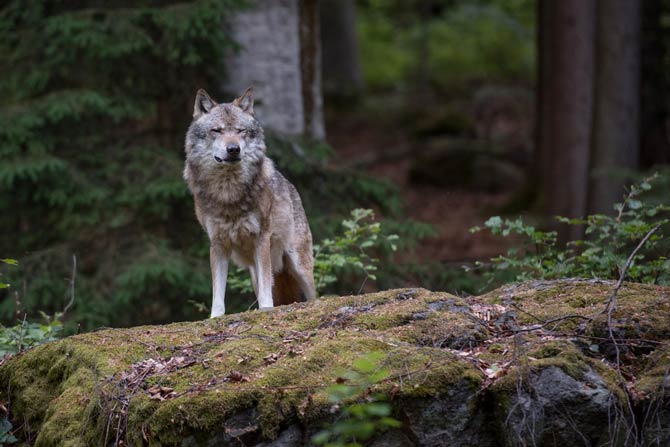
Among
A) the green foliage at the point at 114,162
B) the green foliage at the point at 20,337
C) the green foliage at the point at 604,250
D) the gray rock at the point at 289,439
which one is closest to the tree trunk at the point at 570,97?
the green foliage at the point at 114,162

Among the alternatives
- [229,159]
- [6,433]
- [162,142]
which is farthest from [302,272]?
[162,142]

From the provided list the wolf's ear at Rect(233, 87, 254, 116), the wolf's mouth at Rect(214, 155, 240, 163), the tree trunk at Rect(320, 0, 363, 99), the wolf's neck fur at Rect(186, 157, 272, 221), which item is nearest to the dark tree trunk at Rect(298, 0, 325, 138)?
the wolf's ear at Rect(233, 87, 254, 116)

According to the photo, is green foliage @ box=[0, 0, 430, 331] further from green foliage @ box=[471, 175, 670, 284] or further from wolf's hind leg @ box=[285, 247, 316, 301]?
green foliage @ box=[471, 175, 670, 284]

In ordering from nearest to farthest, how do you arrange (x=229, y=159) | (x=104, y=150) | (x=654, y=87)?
(x=229, y=159), (x=104, y=150), (x=654, y=87)

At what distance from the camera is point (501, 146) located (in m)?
22.3

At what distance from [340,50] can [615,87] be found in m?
14.4

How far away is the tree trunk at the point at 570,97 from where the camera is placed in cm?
1560

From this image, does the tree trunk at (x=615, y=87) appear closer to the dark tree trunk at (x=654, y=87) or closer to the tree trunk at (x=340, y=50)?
the dark tree trunk at (x=654, y=87)

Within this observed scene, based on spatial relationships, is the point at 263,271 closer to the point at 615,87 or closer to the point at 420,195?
the point at 615,87

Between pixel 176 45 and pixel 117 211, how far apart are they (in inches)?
93.8

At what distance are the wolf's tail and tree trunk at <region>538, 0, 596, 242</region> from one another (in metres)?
9.28

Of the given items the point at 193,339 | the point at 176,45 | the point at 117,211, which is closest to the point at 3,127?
the point at 117,211

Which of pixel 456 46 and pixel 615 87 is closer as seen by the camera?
pixel 615 87

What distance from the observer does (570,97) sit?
1582 cm
